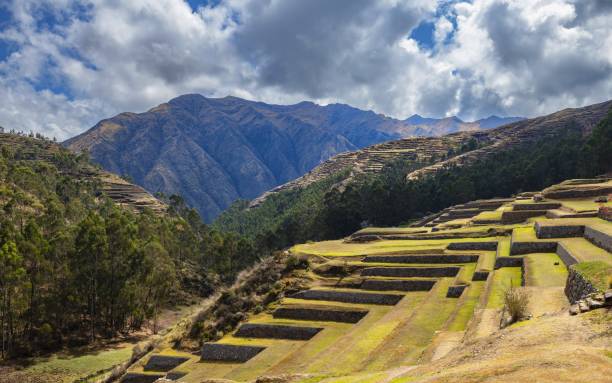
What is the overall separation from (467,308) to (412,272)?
1147 centimetres

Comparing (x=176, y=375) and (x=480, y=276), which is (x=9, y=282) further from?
(x=480, y=276)

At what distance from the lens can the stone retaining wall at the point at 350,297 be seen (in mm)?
31188

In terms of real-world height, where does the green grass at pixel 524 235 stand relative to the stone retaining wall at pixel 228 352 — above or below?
above

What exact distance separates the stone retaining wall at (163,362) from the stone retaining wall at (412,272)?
14528 mm

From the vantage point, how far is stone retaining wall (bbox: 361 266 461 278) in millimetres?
33875

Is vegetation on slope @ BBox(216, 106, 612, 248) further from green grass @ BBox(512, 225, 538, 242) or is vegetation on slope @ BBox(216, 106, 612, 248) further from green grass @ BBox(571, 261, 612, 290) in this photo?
green grass @ BBox(571, 261, 612, 290)

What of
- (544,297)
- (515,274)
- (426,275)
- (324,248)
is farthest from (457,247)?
(544,297)

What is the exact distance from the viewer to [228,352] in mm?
27750

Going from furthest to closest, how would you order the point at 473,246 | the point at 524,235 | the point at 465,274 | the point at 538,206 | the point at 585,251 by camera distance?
the point at 538,206, the point at 473,246, the point at 524,235, the point at 465,274, the point at 585,251

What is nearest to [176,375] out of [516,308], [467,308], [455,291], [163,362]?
[163,362]

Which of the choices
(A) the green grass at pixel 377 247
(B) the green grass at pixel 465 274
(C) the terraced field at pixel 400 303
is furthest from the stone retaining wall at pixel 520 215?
(B) the green grass at pixel 465 274

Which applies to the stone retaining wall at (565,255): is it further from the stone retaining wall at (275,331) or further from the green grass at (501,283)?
the stone retaining wall at (275,331)

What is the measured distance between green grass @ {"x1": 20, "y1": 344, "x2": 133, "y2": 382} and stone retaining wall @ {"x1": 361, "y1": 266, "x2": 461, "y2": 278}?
26435 millimetres

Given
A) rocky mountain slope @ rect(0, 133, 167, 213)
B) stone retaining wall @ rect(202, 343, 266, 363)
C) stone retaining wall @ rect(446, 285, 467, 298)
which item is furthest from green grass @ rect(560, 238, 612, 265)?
rocky mountain slope @ rect(0, 133, 167, 213)
